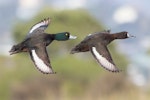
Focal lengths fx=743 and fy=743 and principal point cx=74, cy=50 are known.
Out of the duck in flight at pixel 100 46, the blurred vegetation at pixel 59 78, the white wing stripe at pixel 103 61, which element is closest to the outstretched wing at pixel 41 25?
the duck in flight at pixel 100 46

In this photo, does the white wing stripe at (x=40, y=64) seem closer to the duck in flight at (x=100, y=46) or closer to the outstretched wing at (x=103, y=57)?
the duck in flight at (x=100, y=46)

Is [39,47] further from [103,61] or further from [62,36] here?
[103,61]

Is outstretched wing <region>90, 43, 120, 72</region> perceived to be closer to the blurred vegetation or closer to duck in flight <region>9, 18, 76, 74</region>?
duck in flight <region>9, 18, 76, 74</region>

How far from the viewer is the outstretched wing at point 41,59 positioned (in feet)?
19.7

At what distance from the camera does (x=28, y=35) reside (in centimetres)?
636

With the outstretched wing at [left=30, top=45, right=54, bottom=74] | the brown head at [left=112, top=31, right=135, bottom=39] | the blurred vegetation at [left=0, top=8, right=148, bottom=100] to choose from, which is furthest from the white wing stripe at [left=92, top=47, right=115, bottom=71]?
the blurred vegetation at [left=0, top=8, right=148, bottom=100]

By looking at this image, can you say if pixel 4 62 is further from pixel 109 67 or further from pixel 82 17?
pixel 109 67

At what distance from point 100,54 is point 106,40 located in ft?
0.43

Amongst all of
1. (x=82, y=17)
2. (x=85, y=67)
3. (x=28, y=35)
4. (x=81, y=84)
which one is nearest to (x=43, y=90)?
(x=81, y=84)

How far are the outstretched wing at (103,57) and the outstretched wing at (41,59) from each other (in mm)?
387

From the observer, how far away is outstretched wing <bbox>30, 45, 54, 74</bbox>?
601 cm

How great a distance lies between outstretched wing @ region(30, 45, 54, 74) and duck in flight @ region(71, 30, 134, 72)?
0.23m

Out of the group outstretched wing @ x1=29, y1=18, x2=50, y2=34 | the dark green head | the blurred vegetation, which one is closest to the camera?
the dark green head

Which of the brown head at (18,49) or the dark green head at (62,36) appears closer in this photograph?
the brown head at (18,49)
